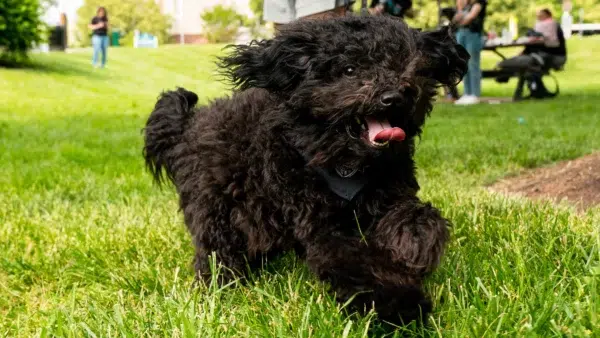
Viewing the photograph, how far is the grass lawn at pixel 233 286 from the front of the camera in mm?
2752

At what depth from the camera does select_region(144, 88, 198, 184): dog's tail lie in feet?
14.3

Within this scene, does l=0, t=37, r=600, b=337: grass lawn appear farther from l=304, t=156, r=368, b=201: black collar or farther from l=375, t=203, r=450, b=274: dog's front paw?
l=304, t=156, r=368, b=201: black collar

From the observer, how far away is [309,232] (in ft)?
10.6

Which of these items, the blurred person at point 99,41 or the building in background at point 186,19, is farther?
the building in background at point 186,19

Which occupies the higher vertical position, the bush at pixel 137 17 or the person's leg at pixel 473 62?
the bush at pixel 137 17

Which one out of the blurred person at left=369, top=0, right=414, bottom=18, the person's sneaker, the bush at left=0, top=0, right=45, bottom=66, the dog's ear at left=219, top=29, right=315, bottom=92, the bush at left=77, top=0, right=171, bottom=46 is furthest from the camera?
the bush at left=77, top=0, right=171, bottom=46

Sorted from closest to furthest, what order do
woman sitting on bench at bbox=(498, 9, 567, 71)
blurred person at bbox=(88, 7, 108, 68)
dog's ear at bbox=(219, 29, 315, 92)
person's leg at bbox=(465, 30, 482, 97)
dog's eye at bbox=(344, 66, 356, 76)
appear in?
dog's eye at bbox=(344, 66, 356, 76), dog's ear at bbox=(219, 29, 315, 92), person's leg at bbox=(465, 30, 482, 97), woman sitting on bench at bbox=(498, 9, 567, 71), blurred person at bbox=(88, 7, 108, 68)

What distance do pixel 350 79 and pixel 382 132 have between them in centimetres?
26

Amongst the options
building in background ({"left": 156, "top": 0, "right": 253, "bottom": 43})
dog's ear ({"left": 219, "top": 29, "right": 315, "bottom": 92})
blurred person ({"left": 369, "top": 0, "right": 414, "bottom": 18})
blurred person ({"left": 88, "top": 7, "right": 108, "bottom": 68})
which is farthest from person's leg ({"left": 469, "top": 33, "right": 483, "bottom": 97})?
building in background ({"left": 156, "top": 0, "right": 253, "bottom": 43})

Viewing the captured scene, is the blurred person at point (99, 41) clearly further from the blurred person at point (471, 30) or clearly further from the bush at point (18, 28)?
the blurred person at point (471, 30)

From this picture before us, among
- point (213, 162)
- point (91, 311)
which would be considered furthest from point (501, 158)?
point (91, 311)

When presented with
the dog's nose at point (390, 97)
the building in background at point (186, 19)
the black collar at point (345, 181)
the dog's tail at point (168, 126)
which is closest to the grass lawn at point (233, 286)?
the dog's tail at point (168, 126)

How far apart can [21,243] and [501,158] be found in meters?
4.87

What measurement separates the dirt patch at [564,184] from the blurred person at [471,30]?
8.29 meters
